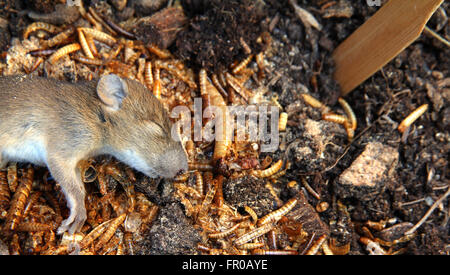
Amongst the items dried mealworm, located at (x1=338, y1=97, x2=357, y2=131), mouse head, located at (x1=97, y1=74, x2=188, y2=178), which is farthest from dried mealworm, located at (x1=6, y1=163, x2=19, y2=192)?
dried mealworm, located at (x1=338, y1=97, x2=357, y2=131)

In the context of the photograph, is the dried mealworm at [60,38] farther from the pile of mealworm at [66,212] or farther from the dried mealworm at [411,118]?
the dried mealworm at [411,118]

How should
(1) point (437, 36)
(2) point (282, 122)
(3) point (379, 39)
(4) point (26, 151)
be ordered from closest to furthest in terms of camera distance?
(4) point (26, 151) → (3) point (379, 39) → (2) point (282, 122) → (1) point (437, 36)

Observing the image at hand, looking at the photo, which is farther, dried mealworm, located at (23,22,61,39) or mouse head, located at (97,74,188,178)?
dried mealworm, located at (23,22,61,39)

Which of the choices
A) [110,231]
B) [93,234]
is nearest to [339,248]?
[110,231]

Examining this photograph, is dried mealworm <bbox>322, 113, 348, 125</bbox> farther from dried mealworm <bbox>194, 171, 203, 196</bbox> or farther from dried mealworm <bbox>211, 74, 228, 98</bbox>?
dried mealworm <bbox>194, 171, 203, 196</bbox>

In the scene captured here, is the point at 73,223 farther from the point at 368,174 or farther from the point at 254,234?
the point at 368,174

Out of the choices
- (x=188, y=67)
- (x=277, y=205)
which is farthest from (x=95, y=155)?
(x=277, y=205)
